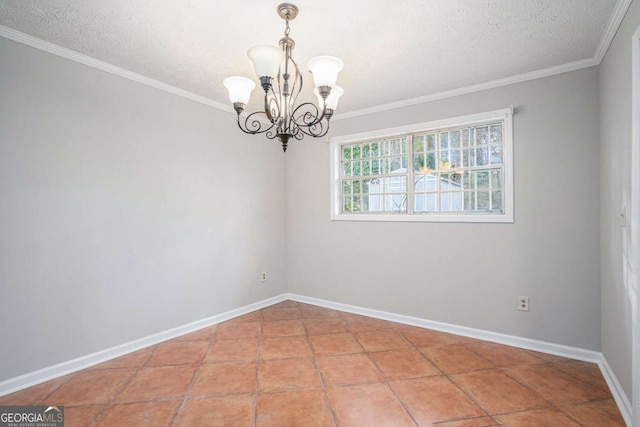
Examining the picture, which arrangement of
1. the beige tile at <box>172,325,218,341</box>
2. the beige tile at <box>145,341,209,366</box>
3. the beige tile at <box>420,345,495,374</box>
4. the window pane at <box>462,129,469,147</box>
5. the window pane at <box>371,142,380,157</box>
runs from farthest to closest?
the window pane at <box>371,142,380,157</box> < the window pane at <box>462,129,469,147</box> < the beige tile at <box>172,325,218,341</box> < the beige tile at <box>145,341,209,366</box> < the beige tile at <box>420,345,495,374</box>

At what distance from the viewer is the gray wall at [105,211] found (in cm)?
216

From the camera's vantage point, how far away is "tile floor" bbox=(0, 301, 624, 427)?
1856mm

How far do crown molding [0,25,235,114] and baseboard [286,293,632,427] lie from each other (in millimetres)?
2845

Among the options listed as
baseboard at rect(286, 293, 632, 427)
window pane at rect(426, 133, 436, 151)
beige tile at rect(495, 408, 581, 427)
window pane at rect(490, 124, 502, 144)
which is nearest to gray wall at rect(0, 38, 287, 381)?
baseboard at rect(286, 293, 632, 427)

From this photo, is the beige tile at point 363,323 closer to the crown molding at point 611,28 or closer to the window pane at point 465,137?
the window pane at point 465,137

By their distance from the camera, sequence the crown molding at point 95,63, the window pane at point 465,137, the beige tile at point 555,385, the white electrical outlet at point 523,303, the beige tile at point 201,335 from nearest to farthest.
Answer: the beige tile at point 555,385 → the crown molding at point 95,63 → the white electrical outlet at point 523,303 → the beige tile at point 201,335 → the window pane at point 465,137

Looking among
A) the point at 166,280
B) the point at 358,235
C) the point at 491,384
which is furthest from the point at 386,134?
the point at 166,280

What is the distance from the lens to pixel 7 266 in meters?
2.11

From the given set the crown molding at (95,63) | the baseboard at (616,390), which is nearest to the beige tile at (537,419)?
the baseboard at (616,390)

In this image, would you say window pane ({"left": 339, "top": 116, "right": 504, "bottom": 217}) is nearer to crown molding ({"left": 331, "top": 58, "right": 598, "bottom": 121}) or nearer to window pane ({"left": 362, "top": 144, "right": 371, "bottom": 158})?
window pane ({"left": 362, "top": 144, "right": 371, "bottom": 158})

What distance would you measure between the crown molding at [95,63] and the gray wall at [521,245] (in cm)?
178

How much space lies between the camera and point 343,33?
2127 millimetres

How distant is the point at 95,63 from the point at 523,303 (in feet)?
13.7

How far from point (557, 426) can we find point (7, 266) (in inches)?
141
